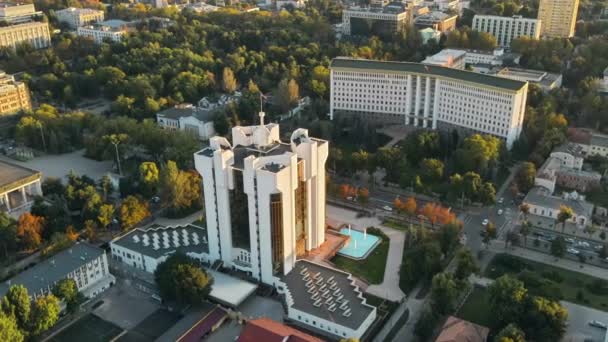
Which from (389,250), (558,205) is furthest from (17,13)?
(558,205)

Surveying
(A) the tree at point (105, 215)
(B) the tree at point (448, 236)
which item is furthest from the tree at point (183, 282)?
(B) the tree at point (448, 236)

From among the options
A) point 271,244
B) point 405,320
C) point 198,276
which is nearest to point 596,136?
point 405,320

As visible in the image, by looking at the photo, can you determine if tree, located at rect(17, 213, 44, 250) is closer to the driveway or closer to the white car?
the driveway

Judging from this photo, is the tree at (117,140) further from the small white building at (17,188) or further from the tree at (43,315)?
the tree at (43,315)

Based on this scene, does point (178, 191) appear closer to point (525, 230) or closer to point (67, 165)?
point (67, 165)

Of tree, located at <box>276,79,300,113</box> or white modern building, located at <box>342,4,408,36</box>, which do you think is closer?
tree, located at <box>276,79,300,113</box>

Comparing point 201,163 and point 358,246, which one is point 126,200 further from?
point 358,246

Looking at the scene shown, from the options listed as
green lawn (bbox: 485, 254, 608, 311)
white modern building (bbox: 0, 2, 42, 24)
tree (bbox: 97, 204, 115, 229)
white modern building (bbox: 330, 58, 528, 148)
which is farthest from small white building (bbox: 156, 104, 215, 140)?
white modern building (bbox: 0, 2, 42, 24)
